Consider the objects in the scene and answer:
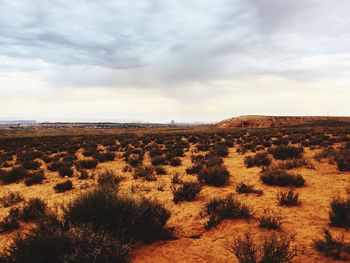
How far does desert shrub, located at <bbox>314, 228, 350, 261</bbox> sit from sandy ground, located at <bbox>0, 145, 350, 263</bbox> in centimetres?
13

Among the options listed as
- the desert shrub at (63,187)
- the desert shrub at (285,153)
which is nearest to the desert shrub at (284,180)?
the desert shrub at (285,153)

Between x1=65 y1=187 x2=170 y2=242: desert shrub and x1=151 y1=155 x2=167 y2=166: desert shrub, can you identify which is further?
x1=151 y1=155 x2=167 y2=166: desert shrub

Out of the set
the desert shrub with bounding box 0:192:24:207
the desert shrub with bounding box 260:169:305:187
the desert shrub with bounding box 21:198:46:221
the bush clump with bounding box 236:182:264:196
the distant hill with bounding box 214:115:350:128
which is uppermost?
the distant hill with bounding box 214:115:350:128

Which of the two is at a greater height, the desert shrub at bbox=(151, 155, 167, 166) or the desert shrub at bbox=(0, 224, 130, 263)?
the desert shrub at bbox=(0, 224, 130, 263)

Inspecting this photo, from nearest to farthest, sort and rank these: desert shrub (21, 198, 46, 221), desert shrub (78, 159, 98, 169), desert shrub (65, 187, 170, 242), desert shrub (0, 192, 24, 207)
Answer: desert shrub (65, 187, 170, 242) → desert shrub (21, 198, 46, 221) → desert shrub (0, 192, 24, 207) → desert shrub (78, 159, 98, 169)

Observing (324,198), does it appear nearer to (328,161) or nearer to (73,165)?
(328,161)

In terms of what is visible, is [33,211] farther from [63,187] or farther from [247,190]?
[247,190]

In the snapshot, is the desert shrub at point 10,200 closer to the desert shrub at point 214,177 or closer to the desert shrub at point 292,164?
the desert shrub at point 214,177

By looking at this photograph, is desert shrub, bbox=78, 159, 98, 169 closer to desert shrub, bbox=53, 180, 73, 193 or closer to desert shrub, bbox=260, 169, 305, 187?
desert shrub, bbox=53, 180, 73, 193

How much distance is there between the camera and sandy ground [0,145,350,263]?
4453 millimetres

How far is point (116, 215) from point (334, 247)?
3.93m

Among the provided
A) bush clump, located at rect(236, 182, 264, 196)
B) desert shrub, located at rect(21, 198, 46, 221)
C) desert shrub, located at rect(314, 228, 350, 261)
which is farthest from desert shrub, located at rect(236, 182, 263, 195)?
desert shrub, located at rect(21, 198, 46, 221)

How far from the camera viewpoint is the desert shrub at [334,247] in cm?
407

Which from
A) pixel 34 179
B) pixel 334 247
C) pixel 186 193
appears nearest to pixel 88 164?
pixel 34 179
